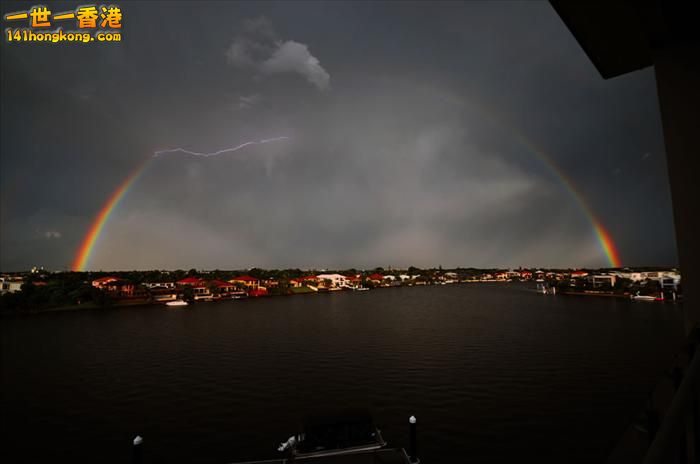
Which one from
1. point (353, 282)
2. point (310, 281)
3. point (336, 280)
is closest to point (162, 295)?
point (310, 281)

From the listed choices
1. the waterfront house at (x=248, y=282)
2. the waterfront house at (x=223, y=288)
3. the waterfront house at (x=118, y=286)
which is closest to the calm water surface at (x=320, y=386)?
the waterfront house at (x=118, y=286)

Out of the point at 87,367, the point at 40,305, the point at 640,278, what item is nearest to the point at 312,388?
the point at 87,367

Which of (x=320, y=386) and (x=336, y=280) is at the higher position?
(x=320, y=386)

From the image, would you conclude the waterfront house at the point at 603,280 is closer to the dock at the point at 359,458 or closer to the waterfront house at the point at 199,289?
the waterfront house at the point at 199,289

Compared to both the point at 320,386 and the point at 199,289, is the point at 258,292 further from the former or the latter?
the point at 320,386

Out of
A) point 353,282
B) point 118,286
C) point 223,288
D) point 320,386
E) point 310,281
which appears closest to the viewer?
point 320,386

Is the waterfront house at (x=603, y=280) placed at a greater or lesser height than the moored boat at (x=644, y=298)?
greater

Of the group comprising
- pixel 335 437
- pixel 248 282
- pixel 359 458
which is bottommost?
pixel 248 282
